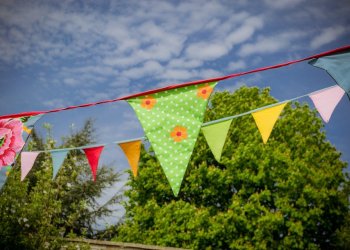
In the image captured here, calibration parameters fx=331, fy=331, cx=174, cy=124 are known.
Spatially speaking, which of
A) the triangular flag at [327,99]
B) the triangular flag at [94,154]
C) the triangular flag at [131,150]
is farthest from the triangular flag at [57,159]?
the triangular flag at [327,99]

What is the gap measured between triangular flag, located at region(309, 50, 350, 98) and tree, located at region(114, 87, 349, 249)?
873cm

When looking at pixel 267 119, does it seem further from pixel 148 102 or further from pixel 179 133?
pixel 148 102

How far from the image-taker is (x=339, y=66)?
354 cm

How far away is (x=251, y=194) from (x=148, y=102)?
9.63 metres

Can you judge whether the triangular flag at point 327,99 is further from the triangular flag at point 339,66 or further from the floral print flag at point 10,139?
the floral print flag at point 10,139

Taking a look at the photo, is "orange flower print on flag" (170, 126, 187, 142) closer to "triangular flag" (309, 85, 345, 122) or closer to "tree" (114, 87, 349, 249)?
"triangular flag" (309, 85, 345, 122)

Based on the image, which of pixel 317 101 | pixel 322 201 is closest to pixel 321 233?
pixel 322 201

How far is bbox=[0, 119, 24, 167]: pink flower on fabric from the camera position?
196 inches

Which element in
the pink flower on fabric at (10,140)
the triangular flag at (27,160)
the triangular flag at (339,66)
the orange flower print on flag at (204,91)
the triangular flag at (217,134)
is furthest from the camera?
the triangular flag at (27,160)

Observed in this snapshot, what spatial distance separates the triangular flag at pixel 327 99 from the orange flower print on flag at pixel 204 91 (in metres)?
1.29

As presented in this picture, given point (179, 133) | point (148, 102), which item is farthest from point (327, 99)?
point (148, 102)

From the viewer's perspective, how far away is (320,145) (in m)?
13.8

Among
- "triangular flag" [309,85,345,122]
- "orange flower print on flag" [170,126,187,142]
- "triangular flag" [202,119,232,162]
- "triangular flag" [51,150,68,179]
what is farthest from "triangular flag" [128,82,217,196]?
"triangular flag" [51,150,68,179]

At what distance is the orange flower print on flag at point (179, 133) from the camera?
11.8 ft
